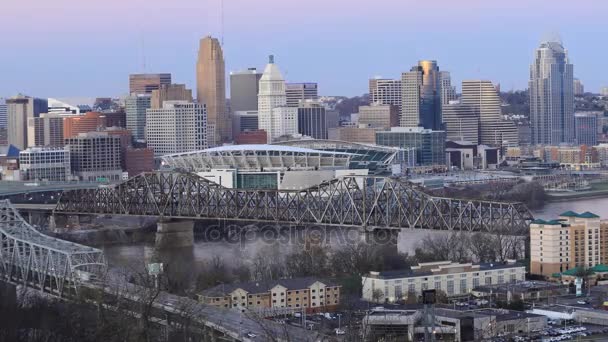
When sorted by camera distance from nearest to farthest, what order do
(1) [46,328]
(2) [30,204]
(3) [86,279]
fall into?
(1) [46,328], (3) [86,279], (2) [30,204]

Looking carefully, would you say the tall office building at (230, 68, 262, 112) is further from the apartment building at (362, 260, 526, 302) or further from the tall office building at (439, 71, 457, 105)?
the apartment building at (362, 260, 526, 302)

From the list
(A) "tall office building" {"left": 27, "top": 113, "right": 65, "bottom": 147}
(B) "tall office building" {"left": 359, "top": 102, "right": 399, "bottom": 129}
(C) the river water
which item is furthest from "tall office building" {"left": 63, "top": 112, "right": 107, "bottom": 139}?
(C) the river water

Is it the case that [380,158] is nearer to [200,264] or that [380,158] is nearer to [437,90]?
[200,264]

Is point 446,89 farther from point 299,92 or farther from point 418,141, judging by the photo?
point 418,141

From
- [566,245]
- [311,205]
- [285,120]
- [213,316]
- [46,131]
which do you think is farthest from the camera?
[285,120]

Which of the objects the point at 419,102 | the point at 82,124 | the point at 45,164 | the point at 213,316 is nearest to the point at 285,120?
the point at 419,102

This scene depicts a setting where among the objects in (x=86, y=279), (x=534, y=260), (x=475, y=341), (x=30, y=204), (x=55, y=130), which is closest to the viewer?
(x=475, y=341)

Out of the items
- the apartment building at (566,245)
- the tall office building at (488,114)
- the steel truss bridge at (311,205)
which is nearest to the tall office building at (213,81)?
the tall office building at (488,114)

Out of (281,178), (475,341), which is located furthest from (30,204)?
(475,341)
